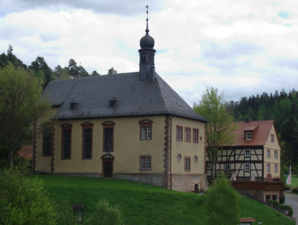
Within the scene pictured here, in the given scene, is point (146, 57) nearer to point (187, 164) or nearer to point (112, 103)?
point (112, 103)

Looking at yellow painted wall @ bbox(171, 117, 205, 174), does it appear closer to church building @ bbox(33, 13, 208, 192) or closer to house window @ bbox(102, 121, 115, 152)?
church building @ bbox(33, 13, 208, 192)

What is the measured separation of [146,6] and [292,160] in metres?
66.1

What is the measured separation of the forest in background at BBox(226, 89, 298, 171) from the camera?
326ft

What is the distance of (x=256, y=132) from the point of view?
58156 mm

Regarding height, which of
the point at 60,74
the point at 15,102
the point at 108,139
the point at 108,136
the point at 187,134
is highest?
the point at 60,74

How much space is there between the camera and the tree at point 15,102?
4031 centimetres

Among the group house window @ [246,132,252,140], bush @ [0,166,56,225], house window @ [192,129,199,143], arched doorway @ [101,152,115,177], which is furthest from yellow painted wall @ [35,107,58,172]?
house window @ [246,132,252,140]

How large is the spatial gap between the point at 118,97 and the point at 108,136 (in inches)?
168

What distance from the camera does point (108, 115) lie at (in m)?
43.1

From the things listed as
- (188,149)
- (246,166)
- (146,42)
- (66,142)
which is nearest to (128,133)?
(188,149)

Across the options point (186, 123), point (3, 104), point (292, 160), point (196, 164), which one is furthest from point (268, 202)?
point (292, 160)

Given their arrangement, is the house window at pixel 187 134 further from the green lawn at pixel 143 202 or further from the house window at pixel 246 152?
the house window at pixel 246 152

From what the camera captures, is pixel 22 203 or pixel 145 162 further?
pixel 145 162

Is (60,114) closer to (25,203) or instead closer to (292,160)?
(25,203)
